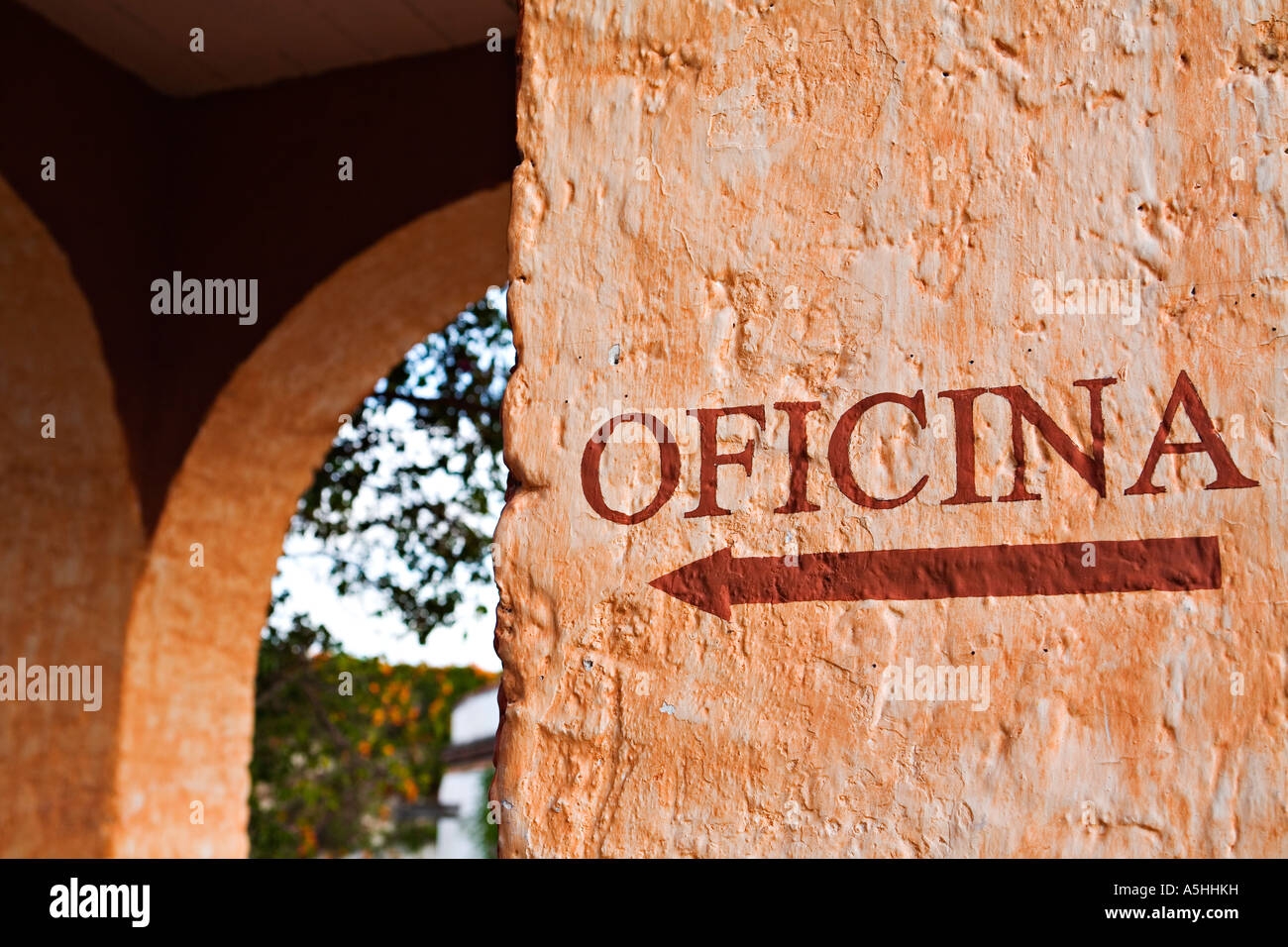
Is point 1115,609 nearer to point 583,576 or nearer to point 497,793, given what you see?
point 583,576

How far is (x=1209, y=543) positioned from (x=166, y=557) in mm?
3352

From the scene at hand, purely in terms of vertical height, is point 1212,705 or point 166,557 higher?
point 166,557

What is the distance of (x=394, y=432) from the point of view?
5375 millimetres

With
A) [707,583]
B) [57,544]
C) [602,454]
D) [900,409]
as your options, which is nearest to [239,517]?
[57,544]

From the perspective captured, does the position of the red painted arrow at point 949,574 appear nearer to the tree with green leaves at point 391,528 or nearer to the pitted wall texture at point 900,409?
the pitted wall texture at point 900,409

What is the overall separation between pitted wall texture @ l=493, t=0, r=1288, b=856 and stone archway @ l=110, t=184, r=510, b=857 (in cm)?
212

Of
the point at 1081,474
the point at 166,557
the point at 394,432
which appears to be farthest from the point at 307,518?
the point at 1081,474

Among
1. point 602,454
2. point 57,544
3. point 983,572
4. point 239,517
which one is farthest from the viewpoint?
point 239,517

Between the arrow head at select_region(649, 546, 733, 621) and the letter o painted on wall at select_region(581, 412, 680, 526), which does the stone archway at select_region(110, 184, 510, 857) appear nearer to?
the letter o painted on wall at select_region(581, 412, 680, 526)

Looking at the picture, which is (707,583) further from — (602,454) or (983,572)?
(983,572)

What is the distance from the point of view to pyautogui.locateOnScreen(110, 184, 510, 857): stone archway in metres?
3.94

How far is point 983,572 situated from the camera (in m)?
1.62

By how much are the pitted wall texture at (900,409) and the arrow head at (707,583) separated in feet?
0.05

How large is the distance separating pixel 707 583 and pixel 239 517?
2.96m
